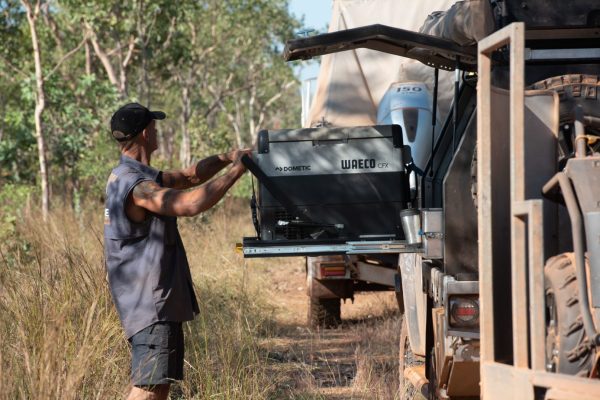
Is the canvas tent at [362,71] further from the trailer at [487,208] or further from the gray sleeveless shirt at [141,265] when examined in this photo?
the gray sleeveless shirt at [141,265]

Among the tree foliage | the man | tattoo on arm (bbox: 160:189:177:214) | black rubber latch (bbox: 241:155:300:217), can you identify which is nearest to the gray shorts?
the man

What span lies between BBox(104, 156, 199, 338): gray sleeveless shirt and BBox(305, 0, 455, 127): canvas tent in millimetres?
5840

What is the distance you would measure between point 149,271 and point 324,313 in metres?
5.73

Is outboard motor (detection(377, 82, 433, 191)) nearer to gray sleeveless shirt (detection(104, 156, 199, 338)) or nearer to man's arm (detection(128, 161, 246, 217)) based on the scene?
gray sleeveless shirt (detection(104, 156, 199, 338))

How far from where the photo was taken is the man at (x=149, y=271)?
5188 mm

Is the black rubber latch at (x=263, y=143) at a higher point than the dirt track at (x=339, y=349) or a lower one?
higher

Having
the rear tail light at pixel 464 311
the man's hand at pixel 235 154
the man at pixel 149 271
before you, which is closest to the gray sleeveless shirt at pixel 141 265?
the man at pixel 149 271

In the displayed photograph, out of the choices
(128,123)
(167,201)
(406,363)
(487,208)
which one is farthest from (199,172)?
(487,208)

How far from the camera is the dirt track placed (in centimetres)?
743

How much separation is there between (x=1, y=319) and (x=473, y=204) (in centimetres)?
282

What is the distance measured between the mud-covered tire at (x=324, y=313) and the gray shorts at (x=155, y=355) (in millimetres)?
5531

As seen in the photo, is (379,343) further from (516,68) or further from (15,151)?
(15,151)

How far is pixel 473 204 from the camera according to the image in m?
5.11

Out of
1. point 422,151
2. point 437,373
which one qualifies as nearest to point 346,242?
point 437,373
